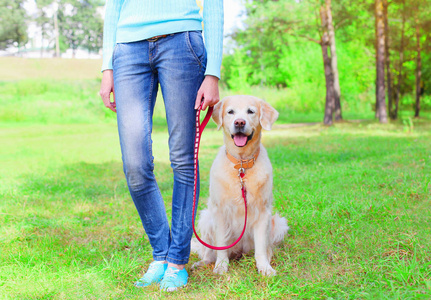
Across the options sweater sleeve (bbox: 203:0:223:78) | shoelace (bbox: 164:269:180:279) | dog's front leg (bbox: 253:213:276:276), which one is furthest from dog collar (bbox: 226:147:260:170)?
shoelace (bbox: 164:269:180:279)

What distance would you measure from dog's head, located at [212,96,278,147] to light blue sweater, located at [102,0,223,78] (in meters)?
0.46

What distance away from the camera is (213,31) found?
2.46m

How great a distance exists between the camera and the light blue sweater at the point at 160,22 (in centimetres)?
234

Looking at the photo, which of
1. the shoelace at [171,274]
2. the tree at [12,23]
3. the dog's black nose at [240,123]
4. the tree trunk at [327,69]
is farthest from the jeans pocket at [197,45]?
the tree at [12,23]

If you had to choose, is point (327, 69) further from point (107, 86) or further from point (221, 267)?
point (107, 86)

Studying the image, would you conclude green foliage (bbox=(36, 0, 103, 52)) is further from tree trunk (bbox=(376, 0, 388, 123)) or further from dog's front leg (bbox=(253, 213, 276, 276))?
dog's front leg (bbox=(253, 213, 276, 276))

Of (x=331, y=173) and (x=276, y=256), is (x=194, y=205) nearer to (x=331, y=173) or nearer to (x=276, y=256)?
(x=276, y=256)

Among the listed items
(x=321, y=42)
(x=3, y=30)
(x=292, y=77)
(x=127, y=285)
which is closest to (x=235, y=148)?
(x=127, y=285)

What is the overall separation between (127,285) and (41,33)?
126 feet

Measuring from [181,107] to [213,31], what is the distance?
0.54 m

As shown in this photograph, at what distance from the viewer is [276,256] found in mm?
2936

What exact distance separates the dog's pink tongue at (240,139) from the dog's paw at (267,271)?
87 centimetres

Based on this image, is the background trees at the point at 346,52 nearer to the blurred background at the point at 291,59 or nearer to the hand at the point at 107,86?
the blurred background at the point at 291,59

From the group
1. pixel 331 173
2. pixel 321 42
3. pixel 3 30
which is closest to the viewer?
pixel 331 173
